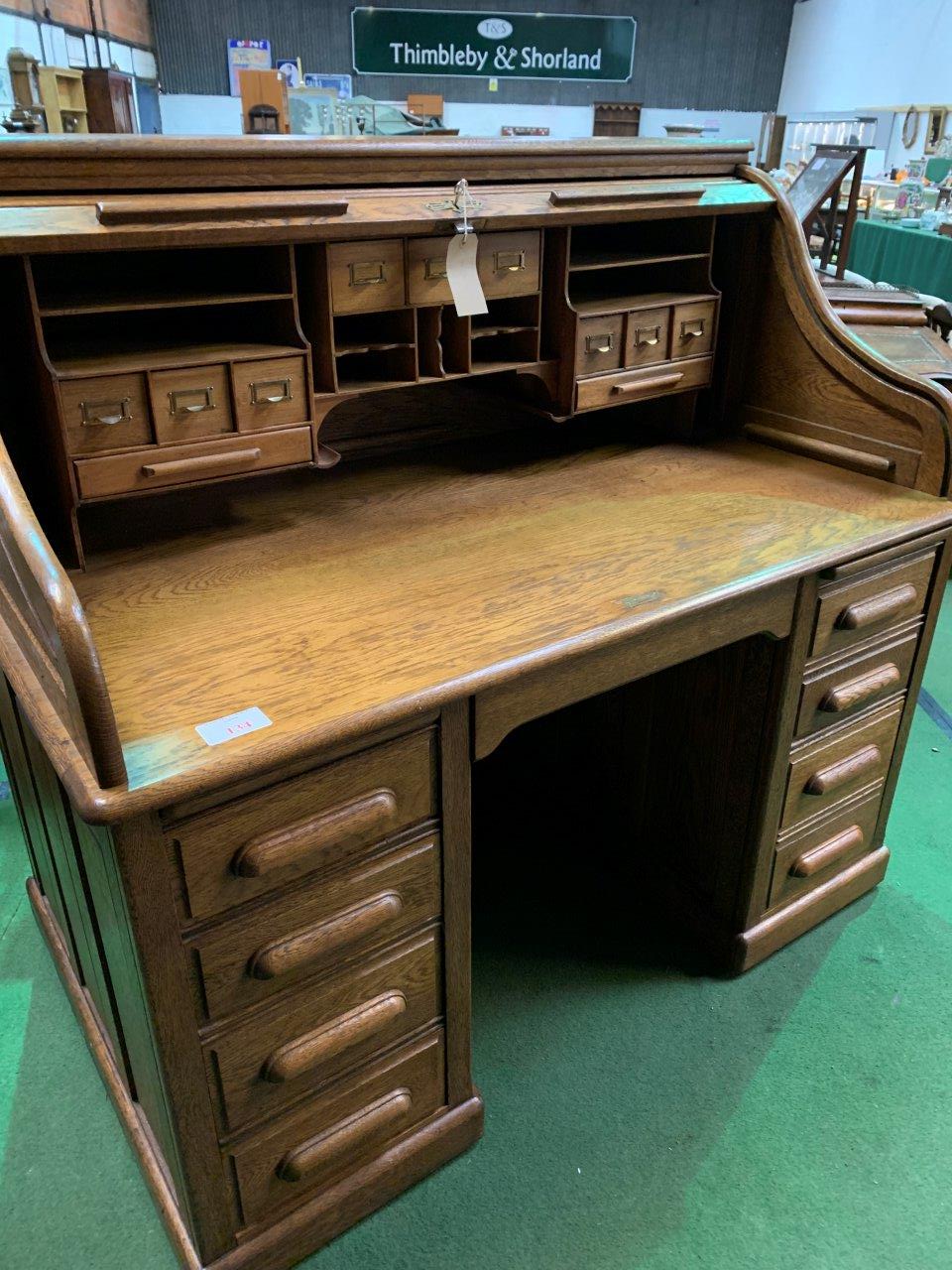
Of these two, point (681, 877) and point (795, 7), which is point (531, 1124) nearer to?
point (681, 877)

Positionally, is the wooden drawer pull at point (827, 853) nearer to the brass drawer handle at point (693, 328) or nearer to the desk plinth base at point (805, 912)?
the desk plinth base at point (805, 912)

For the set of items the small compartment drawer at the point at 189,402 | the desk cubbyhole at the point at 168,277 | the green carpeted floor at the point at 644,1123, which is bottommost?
the green carpeted floor at the point at 644,1123

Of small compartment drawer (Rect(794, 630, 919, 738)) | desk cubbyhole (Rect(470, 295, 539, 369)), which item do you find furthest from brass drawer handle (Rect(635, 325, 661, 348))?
small compartment drawer (Rect(794, 630, 919, 738))

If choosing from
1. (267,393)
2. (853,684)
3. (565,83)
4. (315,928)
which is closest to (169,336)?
(267,393)

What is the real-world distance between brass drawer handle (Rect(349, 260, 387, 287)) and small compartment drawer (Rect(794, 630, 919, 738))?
3.26ft

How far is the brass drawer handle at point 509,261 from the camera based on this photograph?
1571 millimetres

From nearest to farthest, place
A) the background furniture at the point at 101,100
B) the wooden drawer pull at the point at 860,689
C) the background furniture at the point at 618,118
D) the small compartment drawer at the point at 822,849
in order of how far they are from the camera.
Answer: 1. the wooden drawer pull at the point at 860,689
2. the small compartment drawer at the point at 822,849
3. the background furniture at the point at 101,100
4. the background furniture at the point at 618,118

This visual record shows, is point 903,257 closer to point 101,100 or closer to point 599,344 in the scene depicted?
point 101,100

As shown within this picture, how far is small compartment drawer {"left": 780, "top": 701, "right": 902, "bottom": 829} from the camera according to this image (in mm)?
1816

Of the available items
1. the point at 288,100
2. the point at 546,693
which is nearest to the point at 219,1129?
the point at 546,693

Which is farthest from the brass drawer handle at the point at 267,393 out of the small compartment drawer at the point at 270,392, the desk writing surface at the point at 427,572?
the desk writing surface at the point at 427,572

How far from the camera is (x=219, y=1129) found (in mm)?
1242

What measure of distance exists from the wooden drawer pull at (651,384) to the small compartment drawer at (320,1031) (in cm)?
105

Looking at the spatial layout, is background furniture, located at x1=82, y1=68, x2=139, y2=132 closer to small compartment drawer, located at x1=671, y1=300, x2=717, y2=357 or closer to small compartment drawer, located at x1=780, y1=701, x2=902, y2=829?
small compartment drawer, located at x1=671, y1=300, x2=717, y2=357
